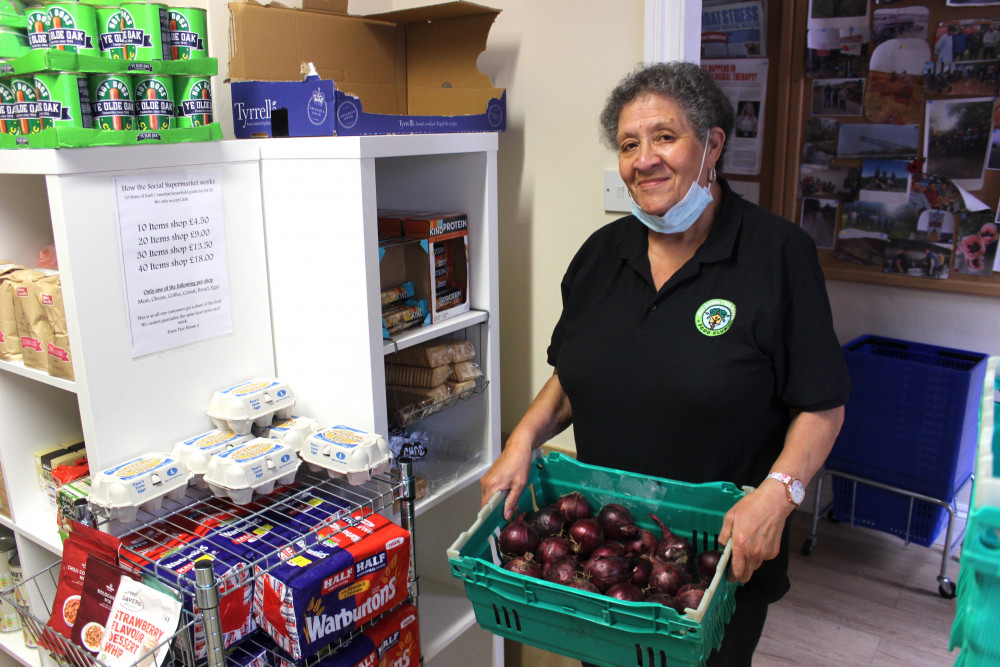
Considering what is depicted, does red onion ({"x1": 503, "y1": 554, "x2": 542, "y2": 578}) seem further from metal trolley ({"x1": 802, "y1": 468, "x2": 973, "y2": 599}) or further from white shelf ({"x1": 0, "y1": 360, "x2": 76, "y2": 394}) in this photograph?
metal trolley ({"x1": 802, "y1": 468, "x2": 973, "y2": 599})

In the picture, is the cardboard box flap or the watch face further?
the cardboard box flap

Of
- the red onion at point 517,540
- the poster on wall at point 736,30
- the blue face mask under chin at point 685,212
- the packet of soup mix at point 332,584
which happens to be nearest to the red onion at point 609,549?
the red onion at point 517,540

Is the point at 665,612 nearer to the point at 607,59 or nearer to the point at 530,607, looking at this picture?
the point at 530,607

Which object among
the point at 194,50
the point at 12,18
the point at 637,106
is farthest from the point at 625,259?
the point at 12,18

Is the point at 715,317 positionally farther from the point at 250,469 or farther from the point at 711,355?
the point at 250,469

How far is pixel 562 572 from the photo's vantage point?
3.77 feet

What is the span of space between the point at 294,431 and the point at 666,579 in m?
0.75

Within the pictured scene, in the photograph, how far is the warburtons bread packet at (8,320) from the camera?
1438mm

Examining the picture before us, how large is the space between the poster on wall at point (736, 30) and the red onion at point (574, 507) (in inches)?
100

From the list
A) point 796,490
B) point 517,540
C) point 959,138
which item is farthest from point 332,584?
point 959,138

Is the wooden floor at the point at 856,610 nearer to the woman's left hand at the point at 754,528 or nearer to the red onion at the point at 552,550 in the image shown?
the red onion at the point at 552,550

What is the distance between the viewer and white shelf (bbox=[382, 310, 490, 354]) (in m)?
1.58

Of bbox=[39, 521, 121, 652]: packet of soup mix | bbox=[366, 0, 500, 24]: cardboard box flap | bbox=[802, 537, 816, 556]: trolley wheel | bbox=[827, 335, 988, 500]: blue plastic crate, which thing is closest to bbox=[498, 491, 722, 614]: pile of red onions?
bbox=[39, 521, 121, 652]: packet of soup mix

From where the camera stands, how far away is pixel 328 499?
4.89 ft
